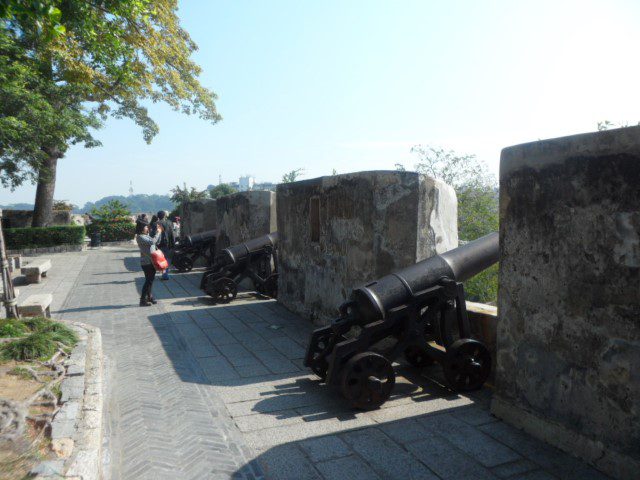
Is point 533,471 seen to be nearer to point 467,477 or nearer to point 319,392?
point 467,477

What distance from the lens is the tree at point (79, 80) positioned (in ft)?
33.4

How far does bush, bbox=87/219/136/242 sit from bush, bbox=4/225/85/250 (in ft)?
9.26

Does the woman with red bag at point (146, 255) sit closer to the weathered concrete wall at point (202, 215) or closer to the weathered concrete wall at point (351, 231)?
the weathered concrete wall at point (351, 231)

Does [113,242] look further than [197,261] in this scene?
Answer: Yes

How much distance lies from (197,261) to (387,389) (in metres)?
12.4

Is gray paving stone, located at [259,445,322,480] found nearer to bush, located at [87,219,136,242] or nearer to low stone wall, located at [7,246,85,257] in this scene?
low stone wall, located at [7,246,85,257]

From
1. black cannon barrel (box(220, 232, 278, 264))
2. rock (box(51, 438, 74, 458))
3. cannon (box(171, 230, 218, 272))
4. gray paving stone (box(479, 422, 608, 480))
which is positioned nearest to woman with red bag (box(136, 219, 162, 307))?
black cannon barrel (box(220, 232, 278, 264))

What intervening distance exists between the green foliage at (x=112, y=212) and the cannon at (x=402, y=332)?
1000 inches

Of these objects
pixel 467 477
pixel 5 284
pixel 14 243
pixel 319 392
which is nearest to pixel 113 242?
pixel 14 243

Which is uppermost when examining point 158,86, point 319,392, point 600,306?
point 158,86

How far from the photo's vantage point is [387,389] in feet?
13.5

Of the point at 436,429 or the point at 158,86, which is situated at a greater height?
the point at 158,86

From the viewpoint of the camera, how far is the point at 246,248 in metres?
9.57

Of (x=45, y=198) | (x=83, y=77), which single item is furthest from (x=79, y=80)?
(x=45, y=198)
